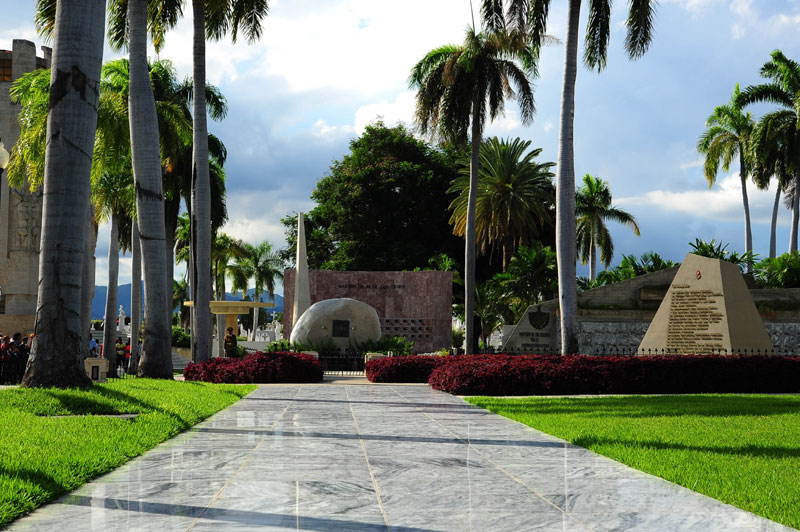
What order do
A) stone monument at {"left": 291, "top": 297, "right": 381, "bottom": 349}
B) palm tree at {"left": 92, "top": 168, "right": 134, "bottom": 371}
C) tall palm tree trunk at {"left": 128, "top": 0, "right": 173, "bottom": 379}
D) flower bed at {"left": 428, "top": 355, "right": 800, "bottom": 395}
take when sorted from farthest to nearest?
stone monument at {"left": 291, "top": 297, "right": 381, "bottom": 349} → palm tree at {"left": 92, "top": 168, "right": 134, "bottom": 371} → tall palm tree trunk at {"left": 128, "top": 0, "right": 173, "bottom": 379} → flower bed at {"left": 428, "top": 355, "right": 800, "bottom": 395}

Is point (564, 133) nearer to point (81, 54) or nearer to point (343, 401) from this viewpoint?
point (343, 401)

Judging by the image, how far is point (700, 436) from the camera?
1002 cm

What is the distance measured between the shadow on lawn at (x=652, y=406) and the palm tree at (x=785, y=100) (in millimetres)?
30865

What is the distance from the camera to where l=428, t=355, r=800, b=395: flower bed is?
18.3m

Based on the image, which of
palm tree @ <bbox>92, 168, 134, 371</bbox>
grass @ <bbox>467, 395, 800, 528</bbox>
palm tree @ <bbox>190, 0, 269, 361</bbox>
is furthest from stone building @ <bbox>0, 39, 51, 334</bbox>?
grass @ <bbox>467, 395, 800, 528</bbox>

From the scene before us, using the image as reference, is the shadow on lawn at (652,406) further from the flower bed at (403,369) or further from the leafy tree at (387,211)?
the leafy tree at (387,211)

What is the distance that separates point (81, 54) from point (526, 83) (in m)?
22.7

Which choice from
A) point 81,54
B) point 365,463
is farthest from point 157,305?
point 365,463

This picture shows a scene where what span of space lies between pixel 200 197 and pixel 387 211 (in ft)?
96.9

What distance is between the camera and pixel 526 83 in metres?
32.8

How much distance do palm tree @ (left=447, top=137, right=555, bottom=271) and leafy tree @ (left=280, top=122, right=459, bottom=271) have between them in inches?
226

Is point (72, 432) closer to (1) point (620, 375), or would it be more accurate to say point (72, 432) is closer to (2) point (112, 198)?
(1) point (620, 375)

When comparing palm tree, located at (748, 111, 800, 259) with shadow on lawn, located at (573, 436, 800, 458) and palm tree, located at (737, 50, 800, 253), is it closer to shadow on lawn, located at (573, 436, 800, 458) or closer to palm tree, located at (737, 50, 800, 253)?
palm tree, located at (737, 50, 800, 253)

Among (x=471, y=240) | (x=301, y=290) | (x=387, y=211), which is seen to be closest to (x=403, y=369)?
(x=471, y=240)
